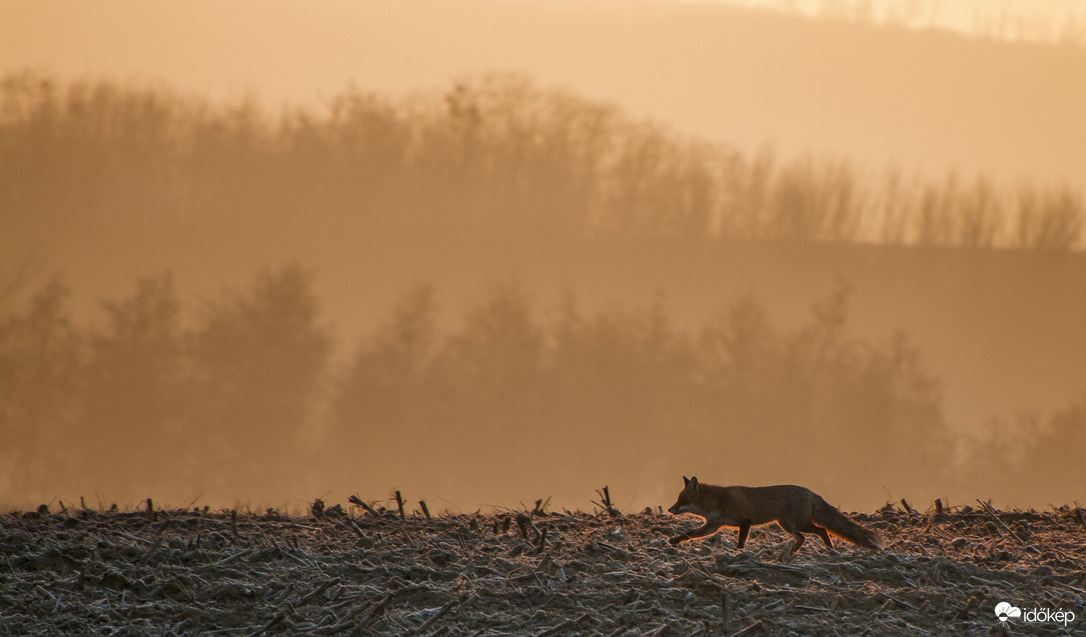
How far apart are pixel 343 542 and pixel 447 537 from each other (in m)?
0.93

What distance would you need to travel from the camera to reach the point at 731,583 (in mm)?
6898

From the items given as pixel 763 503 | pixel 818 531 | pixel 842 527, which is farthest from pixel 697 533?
pixel 842 527

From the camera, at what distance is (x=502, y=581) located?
22.8 feet

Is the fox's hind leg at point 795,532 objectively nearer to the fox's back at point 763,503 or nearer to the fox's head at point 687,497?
the fox's back at point 763,503

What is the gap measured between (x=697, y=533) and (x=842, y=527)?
1308 mm

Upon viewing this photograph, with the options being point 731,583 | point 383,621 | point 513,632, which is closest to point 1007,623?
point 731,583

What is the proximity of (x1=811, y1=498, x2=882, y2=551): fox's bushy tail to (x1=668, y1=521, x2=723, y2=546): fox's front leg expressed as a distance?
36.0 inches

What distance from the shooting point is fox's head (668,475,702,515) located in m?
9.44

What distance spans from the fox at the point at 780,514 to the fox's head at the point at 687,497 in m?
0.25

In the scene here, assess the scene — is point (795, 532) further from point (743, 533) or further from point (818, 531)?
point (743, 533)

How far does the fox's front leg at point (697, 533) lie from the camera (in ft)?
27.4

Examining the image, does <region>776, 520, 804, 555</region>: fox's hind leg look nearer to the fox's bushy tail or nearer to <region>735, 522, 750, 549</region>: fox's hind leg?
the fox's bushy tail

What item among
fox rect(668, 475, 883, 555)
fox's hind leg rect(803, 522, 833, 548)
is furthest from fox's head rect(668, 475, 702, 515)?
fox's hind leg rect(803, 522, 833, 548)

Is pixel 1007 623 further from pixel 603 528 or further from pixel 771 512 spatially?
pixel 603 528
